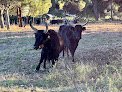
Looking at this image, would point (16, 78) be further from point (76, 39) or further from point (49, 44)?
point (76, 39)

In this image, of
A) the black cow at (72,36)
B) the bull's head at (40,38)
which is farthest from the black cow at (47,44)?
the black cow at (72,36)

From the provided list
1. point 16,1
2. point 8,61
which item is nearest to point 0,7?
Result: point 16,1

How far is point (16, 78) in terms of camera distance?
5891mm

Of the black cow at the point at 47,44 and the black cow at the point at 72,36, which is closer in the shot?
the black cow at the point at 47,44

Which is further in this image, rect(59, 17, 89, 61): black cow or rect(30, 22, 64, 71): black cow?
rect(59, 17, 89, 61): black cow

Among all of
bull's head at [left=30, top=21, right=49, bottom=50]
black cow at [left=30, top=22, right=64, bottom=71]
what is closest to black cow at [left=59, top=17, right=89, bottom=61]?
black cow at [left=30, top=22, right=64, bottom=71]

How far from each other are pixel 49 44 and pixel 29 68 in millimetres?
1256

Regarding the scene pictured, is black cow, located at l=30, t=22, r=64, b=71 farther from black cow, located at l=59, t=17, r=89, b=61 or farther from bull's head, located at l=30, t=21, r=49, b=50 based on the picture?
black cow, located at l=59, t=17, r=89, b=61

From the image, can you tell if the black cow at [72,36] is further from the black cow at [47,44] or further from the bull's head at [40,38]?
the bull's head at [40,38]

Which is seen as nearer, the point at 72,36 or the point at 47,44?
the point at 47,44

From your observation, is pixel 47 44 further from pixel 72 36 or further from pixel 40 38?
pixel 72 36

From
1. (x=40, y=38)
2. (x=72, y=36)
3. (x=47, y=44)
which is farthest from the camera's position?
(x=72, y=36)

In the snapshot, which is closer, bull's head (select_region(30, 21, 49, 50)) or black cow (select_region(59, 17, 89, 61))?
bull's head (select_region(30, 21, 49, 50))

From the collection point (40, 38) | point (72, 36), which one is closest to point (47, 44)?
point (40, 38)
